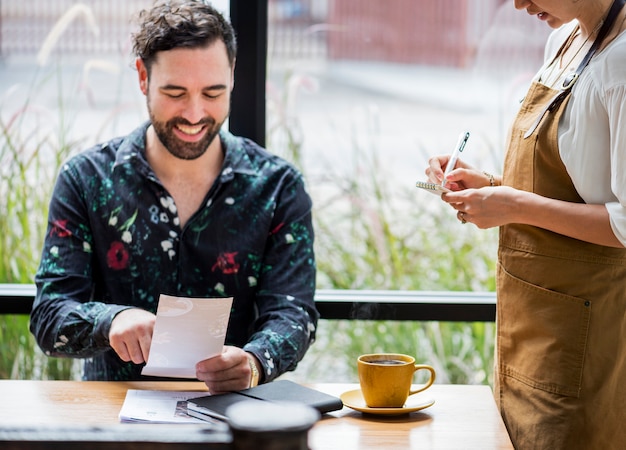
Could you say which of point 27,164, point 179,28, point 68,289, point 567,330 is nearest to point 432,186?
point 567,330

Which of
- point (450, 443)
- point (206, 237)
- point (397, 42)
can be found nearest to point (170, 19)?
point (206, 237)

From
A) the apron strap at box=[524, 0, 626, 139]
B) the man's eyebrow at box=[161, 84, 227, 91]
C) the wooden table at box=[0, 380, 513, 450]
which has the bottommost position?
the wooden table at box=[0, 380, 513, 450]

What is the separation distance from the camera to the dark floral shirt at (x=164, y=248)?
2104 mm

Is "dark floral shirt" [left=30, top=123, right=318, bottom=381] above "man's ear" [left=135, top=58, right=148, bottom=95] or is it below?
below

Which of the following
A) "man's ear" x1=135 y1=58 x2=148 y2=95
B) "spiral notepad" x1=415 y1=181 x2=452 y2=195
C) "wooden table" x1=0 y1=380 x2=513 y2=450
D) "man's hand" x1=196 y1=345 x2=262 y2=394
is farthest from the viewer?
"man's ear" x1=135 y1=58 x2=148 y2=95

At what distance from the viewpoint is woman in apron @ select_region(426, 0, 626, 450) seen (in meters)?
1.72

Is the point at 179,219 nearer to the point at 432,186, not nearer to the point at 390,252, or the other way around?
the point at 432,186

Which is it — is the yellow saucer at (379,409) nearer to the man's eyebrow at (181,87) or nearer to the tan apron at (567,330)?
the tan apron at (567,330)

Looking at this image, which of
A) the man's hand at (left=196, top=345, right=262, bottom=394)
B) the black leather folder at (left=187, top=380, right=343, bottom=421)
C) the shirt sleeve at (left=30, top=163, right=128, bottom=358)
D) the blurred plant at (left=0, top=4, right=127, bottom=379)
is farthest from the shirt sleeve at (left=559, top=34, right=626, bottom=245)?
the blurred plant at (left=0, top=4, right=127, bottom=379)

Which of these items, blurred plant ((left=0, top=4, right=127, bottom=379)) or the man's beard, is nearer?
the man's beard

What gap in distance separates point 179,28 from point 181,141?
0.28 meters

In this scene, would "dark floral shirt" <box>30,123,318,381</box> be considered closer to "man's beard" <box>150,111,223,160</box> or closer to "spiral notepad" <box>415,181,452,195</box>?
"man's beard" <box>150,111,223,160</box>

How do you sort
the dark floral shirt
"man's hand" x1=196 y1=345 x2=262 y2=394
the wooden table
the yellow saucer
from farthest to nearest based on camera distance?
the dark floral shirt, "man's hand" x1=196 y1=345 x2=262 y2=394, the yellow saucer, the wooden table

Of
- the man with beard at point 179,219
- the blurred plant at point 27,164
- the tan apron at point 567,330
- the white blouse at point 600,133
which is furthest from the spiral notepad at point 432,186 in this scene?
the blurred plant at point 27,164
